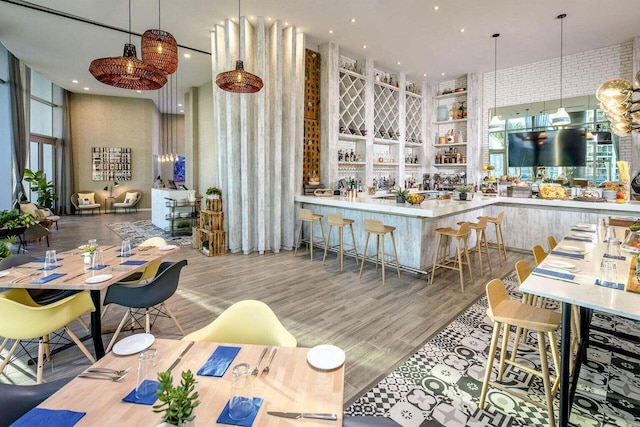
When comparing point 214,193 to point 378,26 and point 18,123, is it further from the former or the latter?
point 18,123

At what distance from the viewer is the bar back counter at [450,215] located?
4953 millimetres

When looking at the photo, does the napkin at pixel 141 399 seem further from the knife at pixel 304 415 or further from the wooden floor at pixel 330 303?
the wooden floor at pixel 330 303

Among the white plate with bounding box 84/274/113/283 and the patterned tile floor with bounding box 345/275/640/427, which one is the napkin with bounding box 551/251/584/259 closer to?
the patterned tile floor with bounding box 345/275/640/427

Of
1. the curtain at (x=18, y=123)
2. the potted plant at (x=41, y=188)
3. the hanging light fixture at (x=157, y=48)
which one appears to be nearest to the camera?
the hanging light fixture at (x=157, y=48)

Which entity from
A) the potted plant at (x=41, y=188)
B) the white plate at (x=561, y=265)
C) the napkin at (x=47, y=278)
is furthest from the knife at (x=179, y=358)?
the potted plant at (x=41, y=188)

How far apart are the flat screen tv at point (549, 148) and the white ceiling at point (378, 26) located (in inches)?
72.6

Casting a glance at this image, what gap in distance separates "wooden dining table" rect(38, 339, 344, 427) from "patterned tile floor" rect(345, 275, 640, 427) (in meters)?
1.07

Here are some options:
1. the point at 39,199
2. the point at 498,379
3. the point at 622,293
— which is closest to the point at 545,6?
the point at 622,293

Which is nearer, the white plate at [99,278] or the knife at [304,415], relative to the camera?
the knife at [304,415]

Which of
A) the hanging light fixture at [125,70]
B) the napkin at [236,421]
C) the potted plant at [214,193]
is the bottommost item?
the napkin at [236,421]

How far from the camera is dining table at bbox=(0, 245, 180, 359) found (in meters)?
2.33

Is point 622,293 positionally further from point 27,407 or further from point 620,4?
point 620,4

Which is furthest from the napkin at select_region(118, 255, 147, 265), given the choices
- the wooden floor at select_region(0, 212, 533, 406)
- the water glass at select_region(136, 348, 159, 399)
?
the water glass at select_region(136, 348, 159, 399)

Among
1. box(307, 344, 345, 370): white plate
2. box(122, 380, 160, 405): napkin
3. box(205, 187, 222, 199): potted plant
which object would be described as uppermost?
box(205, 187, 222, 199): potted plant
